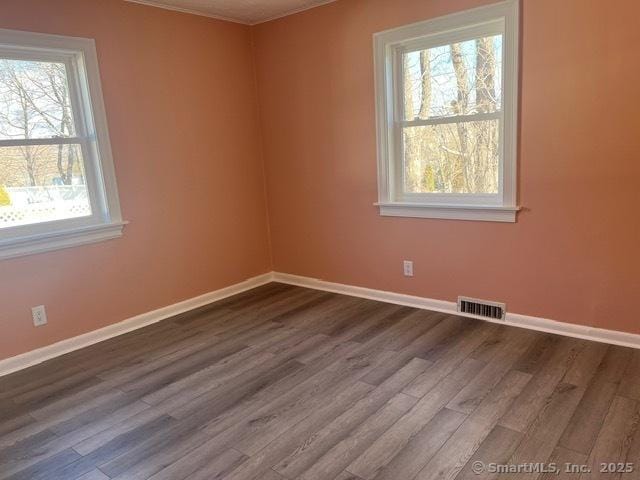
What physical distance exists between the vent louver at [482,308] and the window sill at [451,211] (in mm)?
602

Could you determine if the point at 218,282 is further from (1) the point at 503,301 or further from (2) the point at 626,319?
(2) the point at 626,319

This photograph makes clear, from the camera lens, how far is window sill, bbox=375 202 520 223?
2.98 meters

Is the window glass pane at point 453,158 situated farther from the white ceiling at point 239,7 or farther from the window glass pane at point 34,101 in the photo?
the window glass pane at point 34,101

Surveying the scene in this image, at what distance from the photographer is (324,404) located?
91.0 inches

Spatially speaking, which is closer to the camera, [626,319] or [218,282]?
[626,319]

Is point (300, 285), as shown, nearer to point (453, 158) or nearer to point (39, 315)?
point (453, 158)

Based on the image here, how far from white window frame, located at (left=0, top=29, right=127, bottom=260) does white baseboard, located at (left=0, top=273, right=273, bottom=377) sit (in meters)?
0.67

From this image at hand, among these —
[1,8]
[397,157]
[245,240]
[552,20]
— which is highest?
[1,8]

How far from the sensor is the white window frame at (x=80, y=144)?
111 inches

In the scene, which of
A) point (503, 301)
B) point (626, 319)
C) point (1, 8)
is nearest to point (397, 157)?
point (503, 301)

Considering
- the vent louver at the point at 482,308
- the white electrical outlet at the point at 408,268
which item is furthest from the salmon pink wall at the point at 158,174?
the vent louver at the point at 482,308

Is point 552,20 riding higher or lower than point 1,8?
lower

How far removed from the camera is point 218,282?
13.4 ft

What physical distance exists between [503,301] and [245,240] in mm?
2327
